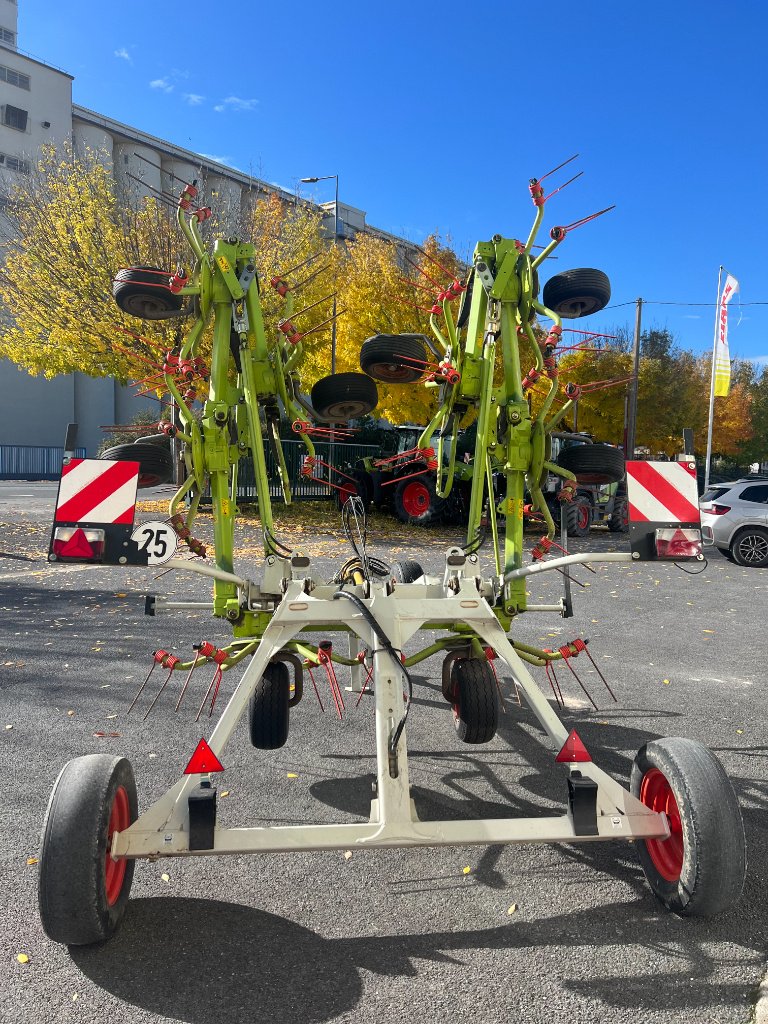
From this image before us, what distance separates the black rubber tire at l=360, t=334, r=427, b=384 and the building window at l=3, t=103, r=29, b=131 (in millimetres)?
42474

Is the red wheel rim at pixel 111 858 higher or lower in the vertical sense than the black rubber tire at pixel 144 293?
lower

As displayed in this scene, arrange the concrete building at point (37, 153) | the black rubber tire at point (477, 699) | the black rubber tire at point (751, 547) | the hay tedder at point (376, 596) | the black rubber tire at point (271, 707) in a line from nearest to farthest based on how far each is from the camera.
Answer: the hay tedder at point (376, 596) → the black rubber tire at point (477, 699) → the black rubber tire at point (271, 707) → the black rubber tire at point (751, 547) → the concrete building at point (37, 153)

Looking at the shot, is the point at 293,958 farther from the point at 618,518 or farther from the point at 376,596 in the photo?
the point at 618,518

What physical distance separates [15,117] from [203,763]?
148ft

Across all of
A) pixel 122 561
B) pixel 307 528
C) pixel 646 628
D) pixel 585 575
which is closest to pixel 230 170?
pixel 307 528

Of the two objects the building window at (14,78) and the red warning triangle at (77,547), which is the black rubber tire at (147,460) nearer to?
the red warning triangle at (77,547)

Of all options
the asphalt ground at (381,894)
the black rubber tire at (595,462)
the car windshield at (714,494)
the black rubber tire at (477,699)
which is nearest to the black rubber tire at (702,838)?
the asphalt ground at (381,894)

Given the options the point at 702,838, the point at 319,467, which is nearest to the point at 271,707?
the point at 702,838

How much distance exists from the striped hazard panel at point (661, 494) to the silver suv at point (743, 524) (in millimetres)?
10535

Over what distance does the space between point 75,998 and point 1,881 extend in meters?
0.87

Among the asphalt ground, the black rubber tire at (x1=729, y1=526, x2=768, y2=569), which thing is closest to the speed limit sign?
the asphalt ground

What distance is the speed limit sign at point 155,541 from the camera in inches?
122

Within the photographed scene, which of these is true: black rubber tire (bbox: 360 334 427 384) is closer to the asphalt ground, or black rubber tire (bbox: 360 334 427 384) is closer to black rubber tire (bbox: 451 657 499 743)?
black rubber tire (bbox: 451 657 499 743)

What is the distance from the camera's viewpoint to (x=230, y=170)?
4122 centimetres
